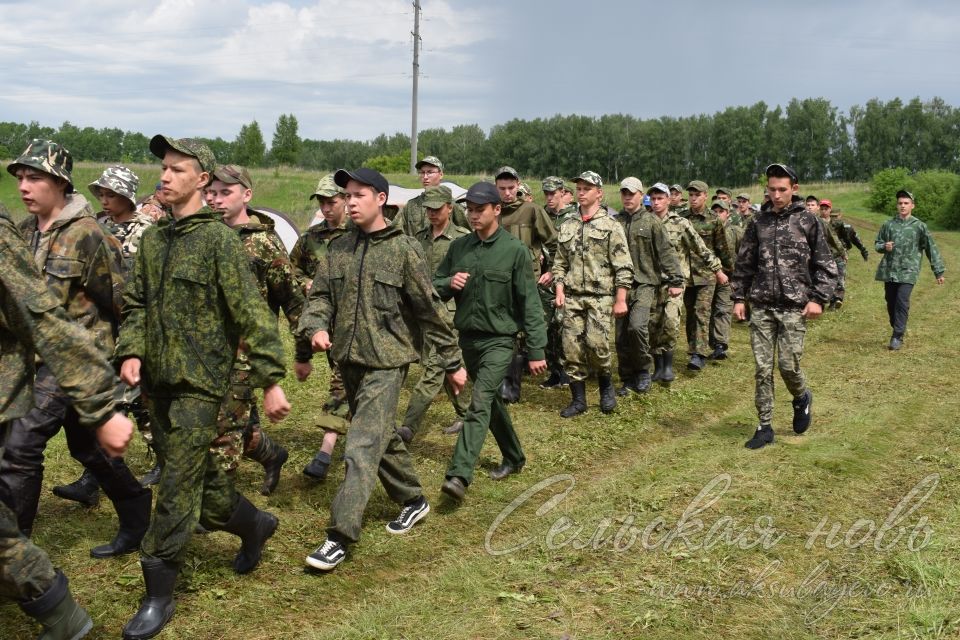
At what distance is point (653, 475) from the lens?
6.36 metres

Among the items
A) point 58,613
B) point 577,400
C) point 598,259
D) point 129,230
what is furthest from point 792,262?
point 58,613

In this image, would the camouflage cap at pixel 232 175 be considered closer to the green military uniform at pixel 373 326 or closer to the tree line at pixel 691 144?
the green military uniform at pixel 373 326

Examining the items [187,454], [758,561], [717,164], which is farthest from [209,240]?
[717,164]

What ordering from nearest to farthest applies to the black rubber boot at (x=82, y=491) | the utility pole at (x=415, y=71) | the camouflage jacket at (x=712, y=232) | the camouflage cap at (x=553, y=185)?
1. the black rubber boot at (x=82, y=491)
2. the camouflage cap at (x=553, y=185)
3. the camouflage jacket at (x=712, y=232)
4. the utility pole at (x=415, y=71)

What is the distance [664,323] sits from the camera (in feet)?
32.6

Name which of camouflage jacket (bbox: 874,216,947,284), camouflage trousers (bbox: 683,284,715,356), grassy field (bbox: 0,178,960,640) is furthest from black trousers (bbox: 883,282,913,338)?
grassy field (bbox: 0,178,960,640)

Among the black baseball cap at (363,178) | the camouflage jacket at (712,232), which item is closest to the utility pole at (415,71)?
the camouflage jacket at (712,232)

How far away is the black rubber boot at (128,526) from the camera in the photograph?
4926 millimetres

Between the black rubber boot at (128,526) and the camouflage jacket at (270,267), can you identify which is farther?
the camouflage jacket at (270,267)

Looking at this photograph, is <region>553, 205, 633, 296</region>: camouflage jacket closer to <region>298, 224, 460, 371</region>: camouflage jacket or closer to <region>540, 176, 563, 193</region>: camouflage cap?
<region>540, 176, 563, 193</region>: camouflage cap

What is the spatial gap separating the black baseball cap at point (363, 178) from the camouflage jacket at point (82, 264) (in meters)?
1.41

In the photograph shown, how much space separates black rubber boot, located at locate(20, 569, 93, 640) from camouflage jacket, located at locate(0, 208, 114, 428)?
875mm

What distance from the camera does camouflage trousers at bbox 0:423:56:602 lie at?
10.8 feet

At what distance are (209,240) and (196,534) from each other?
2.31m
